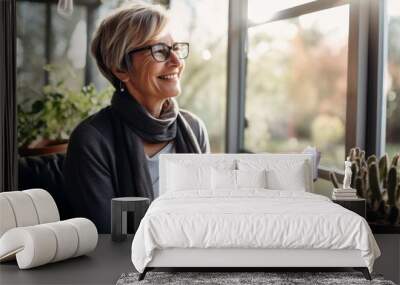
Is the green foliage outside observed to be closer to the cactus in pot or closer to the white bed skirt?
the cactus in pot

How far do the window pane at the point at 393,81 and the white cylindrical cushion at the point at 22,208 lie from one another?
3.47 metres

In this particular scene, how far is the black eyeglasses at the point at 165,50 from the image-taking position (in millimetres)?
7402

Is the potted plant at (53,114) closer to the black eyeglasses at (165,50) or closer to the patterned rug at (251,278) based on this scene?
the black eyeglasses at (165,50)

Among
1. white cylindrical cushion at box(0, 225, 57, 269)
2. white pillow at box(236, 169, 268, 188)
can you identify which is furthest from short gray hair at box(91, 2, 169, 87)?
white cylindrical cushion at box(0, 225, 57, 269)

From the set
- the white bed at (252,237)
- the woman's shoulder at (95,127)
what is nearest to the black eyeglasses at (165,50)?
the woman's shoulder at (95,127)

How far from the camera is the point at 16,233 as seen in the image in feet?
17.2

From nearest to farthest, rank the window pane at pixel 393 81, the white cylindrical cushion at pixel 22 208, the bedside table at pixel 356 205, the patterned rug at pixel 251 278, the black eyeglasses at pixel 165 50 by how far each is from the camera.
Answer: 1. the patterned rug at pixel 251 278
2. the white cylindrical cushion at pixel 22 208
3. the bedside table at pixel 356 205
4. the window pane at pixel 393 81
5. the black eyeglasses at pixel 165 50

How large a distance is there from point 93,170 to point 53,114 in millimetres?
780

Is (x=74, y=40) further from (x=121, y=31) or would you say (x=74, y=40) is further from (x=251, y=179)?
(x=251, y=179)

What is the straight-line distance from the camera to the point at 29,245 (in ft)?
16.9

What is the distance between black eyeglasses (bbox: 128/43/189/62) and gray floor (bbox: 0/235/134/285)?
7.57 ft

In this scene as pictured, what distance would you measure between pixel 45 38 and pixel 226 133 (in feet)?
7.35

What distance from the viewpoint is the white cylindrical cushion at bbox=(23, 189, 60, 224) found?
575cm

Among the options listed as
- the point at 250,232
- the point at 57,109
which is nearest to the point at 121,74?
the point at 57,109
